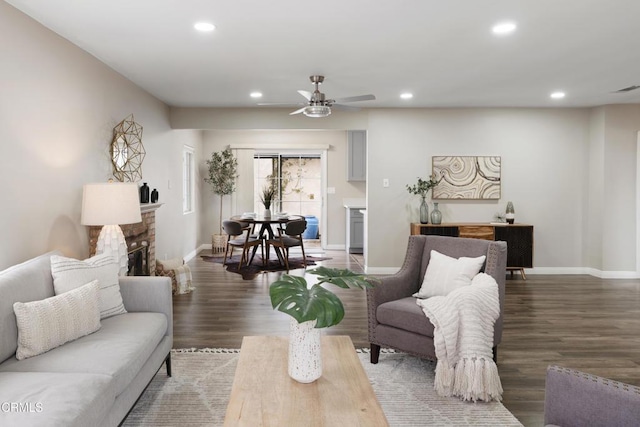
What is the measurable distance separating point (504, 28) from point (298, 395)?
297 centimetres

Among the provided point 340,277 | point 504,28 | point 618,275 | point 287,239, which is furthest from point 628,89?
point 340,277

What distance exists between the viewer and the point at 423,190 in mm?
6578

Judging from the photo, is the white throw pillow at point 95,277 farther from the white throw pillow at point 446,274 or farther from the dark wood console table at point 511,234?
the dark wood console table at point 511,234

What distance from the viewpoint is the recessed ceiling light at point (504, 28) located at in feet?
10.9

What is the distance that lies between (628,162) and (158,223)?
21.4ft

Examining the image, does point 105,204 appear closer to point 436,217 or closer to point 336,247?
point 436,217

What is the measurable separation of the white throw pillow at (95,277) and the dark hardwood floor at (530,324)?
1.02 meters

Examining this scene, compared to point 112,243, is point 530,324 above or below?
below

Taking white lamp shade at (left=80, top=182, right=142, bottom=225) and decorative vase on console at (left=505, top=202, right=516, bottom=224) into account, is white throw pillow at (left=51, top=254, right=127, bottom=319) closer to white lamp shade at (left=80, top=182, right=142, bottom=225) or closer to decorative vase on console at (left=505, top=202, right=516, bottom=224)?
white lamp shade at (left=80, top=182, right=142, bottom=225)

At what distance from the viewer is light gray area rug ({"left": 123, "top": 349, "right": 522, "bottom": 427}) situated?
2486 mm

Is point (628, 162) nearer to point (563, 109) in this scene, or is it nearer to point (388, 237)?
point (563, 109)

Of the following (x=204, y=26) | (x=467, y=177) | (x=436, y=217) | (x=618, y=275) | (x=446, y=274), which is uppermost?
(x=204, y=26)

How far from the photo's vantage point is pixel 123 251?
3.77 m

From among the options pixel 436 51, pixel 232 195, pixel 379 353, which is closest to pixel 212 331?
pixel 379 353
